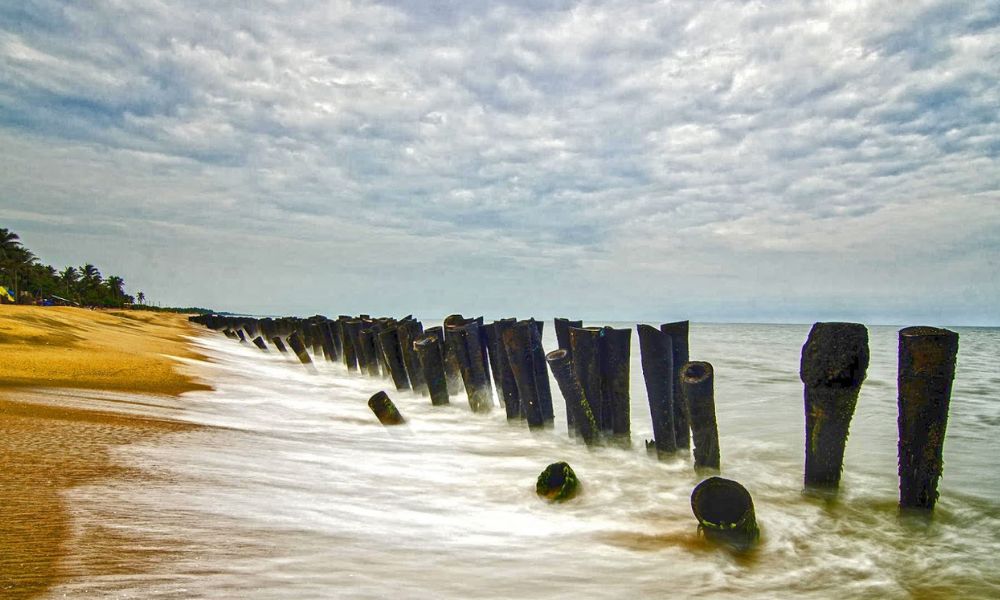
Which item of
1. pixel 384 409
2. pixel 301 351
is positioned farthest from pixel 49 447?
pixel 301 351

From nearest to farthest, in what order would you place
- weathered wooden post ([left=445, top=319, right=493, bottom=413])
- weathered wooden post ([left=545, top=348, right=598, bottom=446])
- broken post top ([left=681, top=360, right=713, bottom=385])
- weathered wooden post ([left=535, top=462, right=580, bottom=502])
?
weathered wooden post ([left=535, top=462, right=580, bottom=502]) → broken post top ([left=681, top=360, right=713, bottom=385]) → weathered wooden post ([left=545, top=348, right=598, bottom=446]) → weathered wooden post ([left=445, top=319, right=493, bottom=413])

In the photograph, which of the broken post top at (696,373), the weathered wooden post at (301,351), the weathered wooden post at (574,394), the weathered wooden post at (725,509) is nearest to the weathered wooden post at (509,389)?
the weathered wooden post at (574,394)

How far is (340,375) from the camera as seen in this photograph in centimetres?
1305

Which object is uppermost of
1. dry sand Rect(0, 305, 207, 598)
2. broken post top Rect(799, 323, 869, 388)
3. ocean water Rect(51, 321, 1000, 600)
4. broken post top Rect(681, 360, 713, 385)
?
broken post top Rect(799, 323, 869, 388)

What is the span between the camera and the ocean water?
2.23m

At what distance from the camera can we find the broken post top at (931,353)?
11.0 ft

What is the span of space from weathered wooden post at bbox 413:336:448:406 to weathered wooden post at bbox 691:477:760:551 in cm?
539

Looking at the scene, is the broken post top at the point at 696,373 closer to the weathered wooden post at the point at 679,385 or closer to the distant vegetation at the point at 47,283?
the weathered wooden post at the point at 679,385

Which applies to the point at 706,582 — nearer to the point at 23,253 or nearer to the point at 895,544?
the point at 895,544

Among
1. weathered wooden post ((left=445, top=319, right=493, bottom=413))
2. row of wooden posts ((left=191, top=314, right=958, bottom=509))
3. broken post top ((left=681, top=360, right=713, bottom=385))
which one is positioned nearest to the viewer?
row of wooden posts ((left=191, top=314, right=958, bottom=509))

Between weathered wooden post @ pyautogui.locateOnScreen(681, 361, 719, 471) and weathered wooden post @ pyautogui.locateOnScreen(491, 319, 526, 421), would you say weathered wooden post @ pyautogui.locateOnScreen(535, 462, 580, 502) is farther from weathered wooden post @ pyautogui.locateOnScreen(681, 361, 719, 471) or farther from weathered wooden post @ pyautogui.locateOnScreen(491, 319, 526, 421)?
weathered wooden post @ pyautogui.locateOnScreen(491, 319, 526, 421)

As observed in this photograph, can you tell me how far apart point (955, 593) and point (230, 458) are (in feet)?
13.8

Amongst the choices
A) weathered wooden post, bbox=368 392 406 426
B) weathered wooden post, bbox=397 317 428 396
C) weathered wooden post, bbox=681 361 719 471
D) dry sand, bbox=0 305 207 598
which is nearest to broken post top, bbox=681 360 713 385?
weathered wooden post, bbox=681 361 719 471

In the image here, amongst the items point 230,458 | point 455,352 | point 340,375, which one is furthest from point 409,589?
point 340,375
